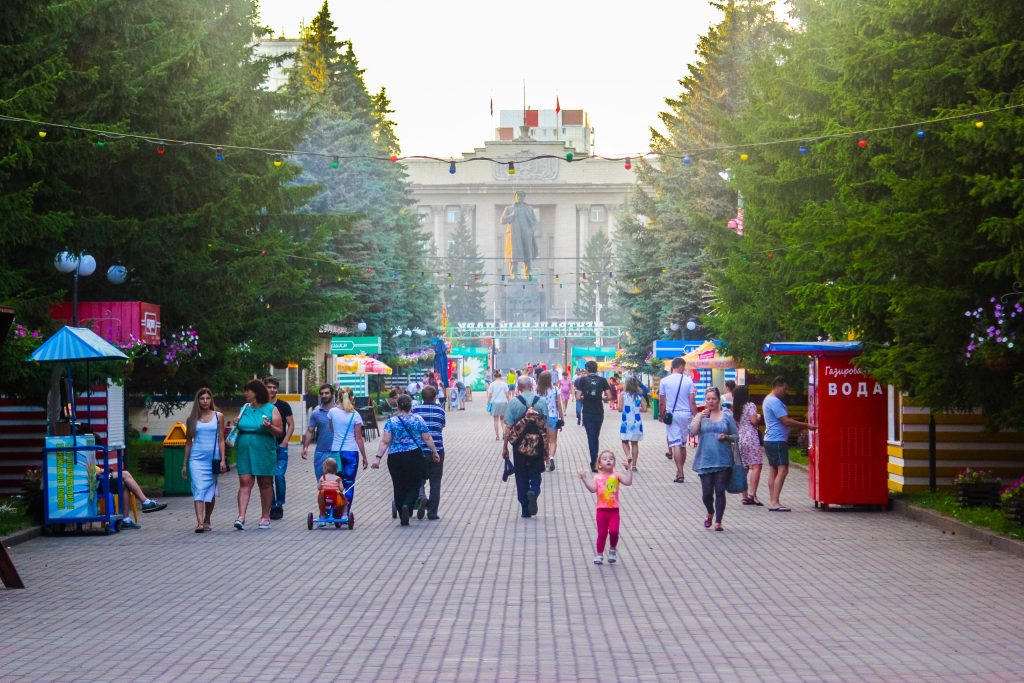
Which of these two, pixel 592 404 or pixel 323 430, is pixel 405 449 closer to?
pixel 323 430

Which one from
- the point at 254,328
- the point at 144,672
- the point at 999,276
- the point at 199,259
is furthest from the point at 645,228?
the point at 144,672

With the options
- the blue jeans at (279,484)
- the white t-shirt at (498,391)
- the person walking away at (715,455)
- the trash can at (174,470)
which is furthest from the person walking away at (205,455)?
the white t-shirt at (498,391)

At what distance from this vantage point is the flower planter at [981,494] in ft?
61.0

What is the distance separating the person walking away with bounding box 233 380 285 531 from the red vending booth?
662cm

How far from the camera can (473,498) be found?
21.9m

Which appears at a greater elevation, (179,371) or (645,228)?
(645,228)

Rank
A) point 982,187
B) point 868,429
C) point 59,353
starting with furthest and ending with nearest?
point 868,429 → point 59,353 → point 982,187

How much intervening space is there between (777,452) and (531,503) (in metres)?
3.34

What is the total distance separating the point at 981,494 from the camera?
18578 mm

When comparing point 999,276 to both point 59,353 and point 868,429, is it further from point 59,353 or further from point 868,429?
point 59,353

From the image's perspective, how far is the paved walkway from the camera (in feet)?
29.4

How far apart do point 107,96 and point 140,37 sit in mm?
2893

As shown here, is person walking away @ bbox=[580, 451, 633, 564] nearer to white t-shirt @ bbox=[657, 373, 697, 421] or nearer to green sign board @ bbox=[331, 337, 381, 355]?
white t-shirt @ bbox=[657, 373, 697, 421]

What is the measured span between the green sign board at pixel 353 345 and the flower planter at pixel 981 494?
28.4 meters
